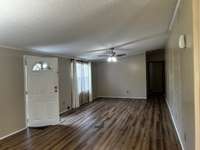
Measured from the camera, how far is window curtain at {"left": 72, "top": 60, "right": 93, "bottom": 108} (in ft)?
24.0

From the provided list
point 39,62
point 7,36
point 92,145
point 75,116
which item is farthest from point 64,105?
point 7,36

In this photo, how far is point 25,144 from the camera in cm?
365

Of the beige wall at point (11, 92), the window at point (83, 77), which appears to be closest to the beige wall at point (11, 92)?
the beige wall at point (11, 92)

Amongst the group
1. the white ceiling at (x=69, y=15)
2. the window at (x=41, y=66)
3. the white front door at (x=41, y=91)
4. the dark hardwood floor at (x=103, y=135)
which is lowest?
the dark hardwood floor at (x=103, y=135)

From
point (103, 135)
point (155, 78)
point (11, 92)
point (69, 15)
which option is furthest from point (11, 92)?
point (155, 78)

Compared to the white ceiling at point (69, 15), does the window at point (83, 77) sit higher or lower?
lower

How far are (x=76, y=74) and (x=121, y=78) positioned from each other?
9.96 ft

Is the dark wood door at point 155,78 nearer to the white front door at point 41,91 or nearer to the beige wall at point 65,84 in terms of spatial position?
the beige wall at point 65,84

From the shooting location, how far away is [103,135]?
4059 mm

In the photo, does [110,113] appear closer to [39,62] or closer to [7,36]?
[39,62]

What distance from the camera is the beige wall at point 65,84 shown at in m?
6.45

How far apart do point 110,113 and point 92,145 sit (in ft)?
8.87

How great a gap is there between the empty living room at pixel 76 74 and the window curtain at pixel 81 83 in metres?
0.08

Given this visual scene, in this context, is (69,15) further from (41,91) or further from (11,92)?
(41,91)
